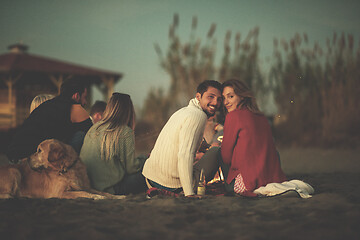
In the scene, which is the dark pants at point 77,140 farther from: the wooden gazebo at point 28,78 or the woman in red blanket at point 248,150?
the wooden gazebo at point 28,78

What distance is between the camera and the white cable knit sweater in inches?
123

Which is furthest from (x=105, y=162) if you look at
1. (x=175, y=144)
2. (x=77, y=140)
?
(x=175, y=144)

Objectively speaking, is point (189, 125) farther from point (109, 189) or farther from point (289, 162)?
point (289, 162)

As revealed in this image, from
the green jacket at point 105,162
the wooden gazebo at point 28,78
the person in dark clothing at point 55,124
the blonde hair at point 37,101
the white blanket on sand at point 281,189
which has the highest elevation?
the wooden gazebo at point 28,78

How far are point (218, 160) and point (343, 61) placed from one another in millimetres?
7428

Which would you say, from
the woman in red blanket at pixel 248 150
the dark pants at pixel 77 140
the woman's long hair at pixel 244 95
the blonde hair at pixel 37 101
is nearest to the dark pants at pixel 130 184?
the dark pants at pixel 77 140

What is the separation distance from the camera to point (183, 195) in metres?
3.44

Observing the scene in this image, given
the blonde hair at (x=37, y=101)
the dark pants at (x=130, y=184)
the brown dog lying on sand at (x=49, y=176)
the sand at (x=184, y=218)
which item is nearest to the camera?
the sand at (x=184, y=218)

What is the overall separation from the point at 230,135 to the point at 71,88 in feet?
6.67

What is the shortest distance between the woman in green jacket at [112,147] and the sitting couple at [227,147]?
1.02 feet

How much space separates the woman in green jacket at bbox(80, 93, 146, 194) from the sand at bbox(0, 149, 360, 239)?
46cm

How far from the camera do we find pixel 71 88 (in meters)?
4.09

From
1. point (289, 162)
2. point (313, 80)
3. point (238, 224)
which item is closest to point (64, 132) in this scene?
point (238, 224)

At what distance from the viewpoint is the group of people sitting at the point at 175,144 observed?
10.8 feet
